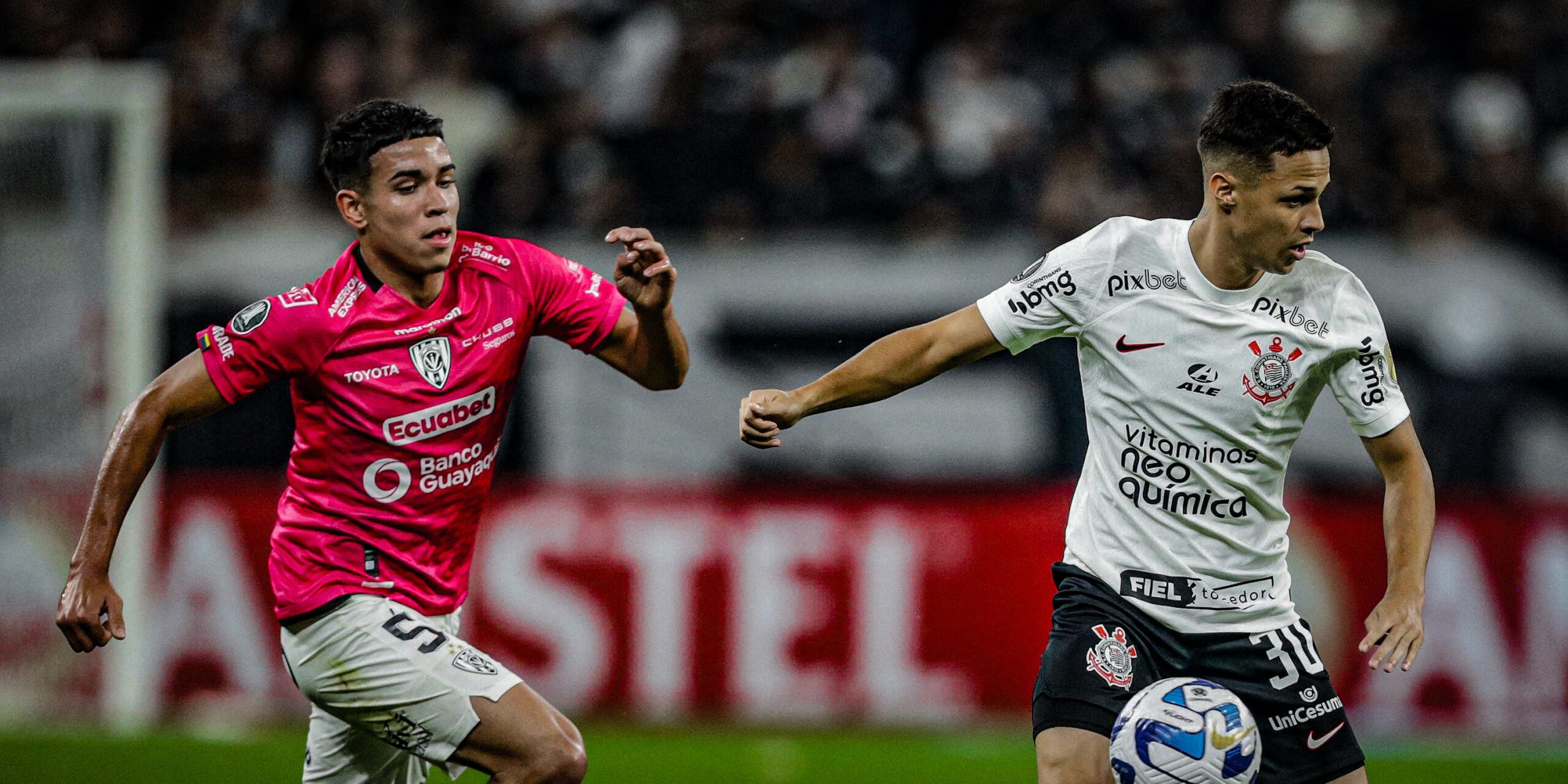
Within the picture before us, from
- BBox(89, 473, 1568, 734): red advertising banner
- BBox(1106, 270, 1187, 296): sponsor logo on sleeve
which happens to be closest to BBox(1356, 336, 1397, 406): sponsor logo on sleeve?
BBox(1106, 270, 1187, 296): sponsor logo on sleeve

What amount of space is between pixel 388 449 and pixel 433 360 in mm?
304

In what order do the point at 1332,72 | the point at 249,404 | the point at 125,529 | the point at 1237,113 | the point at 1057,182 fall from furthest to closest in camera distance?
the point at 1332,72, the point at 1057,182, the point at 249,404, the point at 125,529, the point at 1237,113

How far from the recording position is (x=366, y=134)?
516cm

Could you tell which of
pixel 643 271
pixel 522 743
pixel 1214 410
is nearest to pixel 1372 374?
pixel 1214 410

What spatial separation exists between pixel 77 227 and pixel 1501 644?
8.79 meters

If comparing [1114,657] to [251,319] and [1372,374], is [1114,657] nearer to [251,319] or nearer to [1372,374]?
[1372,374]

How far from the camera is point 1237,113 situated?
4.70 m

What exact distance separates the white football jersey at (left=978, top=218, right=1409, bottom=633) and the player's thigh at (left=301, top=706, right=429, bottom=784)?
2300mm

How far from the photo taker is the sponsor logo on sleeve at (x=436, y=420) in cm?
512

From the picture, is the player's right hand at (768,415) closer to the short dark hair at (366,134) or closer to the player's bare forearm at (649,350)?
the player's bare forearm at (649,350)

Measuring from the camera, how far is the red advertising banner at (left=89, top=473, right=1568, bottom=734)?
391 inches

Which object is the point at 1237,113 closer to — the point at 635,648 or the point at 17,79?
the point at 635,648

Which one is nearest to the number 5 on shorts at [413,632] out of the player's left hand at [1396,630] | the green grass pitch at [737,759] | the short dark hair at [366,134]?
the short dark hair at [366,134]

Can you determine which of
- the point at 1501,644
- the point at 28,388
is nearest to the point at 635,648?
the point at 28,388
